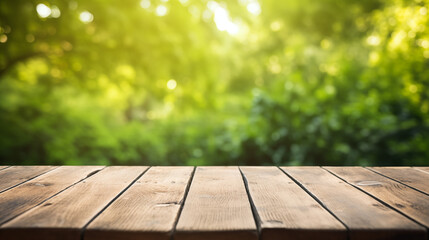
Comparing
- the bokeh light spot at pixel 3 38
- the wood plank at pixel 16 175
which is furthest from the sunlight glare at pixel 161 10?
the wood plank at pixel 16 175

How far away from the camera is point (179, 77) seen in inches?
205

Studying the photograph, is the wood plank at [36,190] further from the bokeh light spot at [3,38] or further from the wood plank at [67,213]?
the bokeh light spot at [3,38]

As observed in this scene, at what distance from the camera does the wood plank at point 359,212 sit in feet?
3.04

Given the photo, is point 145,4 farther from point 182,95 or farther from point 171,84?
point 182,95

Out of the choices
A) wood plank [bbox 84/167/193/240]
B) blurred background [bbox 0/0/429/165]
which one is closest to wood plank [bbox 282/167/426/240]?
wood plank [bbox 84/167/193/240]

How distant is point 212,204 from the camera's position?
1150mm

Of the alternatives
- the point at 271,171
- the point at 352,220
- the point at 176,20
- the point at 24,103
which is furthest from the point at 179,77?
the point at 352,220

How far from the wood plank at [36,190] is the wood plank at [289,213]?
77cm

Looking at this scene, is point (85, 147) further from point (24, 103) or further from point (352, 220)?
point (352, 220)

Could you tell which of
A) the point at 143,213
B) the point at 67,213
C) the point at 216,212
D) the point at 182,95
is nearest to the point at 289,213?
the point at 216,212

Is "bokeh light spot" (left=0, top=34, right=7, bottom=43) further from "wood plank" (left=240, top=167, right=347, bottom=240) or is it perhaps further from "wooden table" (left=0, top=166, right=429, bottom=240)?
"wood plank" (left=240, top=167, right=347, bottom=240)

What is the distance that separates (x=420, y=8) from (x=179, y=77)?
5.66m

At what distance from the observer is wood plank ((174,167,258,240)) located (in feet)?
2.99

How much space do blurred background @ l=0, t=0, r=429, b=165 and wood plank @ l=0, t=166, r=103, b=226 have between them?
2554 millimetres
